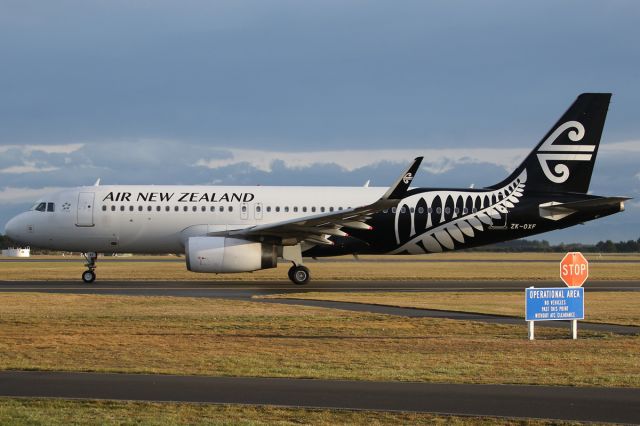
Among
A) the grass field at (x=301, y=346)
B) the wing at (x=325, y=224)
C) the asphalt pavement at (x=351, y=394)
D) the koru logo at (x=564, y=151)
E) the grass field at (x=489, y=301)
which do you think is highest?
the koru logo at (x=564, y=151)

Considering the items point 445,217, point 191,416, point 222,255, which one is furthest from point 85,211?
point 191,416

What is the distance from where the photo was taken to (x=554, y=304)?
1905cm

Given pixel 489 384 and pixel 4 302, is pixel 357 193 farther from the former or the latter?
pixel 489 384

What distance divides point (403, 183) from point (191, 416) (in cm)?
2304

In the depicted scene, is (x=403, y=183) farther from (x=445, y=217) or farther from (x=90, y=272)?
(x=90, y=272)

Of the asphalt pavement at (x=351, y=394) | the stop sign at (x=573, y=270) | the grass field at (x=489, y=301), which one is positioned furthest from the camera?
the grass field at (x=489, y=301)

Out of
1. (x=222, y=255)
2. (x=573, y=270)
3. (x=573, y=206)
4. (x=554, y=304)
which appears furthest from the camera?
(x=573, y=206)

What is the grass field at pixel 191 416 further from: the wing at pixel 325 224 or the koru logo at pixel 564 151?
the koru logo at pixel 564 151

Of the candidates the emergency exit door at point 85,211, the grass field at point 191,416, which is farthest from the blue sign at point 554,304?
the emergency exit door at point 85,211

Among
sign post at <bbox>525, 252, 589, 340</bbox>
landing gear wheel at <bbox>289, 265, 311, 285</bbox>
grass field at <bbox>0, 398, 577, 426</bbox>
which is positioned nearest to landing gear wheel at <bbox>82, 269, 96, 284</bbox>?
landing gear wheel at <bbox>289, 265, 311, 285</bbox>

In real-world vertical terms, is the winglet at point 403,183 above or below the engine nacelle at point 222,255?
above

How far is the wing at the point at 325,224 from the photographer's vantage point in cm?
3319

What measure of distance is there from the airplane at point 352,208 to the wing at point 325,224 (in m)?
0.35

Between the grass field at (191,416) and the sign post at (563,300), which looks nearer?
the grass field at (191,416)
